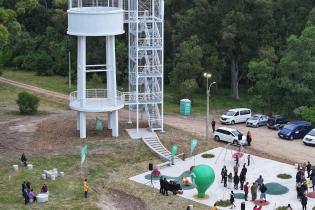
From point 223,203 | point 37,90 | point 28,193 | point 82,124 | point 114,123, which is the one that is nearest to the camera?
point 28,193

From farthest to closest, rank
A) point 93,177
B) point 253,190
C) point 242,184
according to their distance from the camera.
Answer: point 93,177 < point 242,184 < point 253,190

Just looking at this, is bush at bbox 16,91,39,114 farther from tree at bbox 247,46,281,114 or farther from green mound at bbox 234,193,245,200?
green mound at bbox 234,193,245,200

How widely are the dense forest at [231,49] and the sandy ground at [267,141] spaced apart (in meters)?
5.30

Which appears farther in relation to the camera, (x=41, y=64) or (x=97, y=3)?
(x=41, y=64)

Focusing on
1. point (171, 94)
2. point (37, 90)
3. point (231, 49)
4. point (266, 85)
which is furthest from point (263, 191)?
point (37, 90)

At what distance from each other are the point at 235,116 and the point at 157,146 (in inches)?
581

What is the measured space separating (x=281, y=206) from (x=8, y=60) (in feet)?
241

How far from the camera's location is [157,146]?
2170 inches

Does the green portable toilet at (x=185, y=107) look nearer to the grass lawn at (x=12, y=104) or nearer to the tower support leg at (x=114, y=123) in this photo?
the grass lawn at (x=12, y=104)

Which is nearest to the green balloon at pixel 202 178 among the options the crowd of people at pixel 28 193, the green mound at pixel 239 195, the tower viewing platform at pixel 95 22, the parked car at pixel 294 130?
the green mound at pixel 239 195

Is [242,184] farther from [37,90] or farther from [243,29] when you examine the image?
[37,90]

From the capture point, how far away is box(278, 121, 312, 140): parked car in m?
60.2

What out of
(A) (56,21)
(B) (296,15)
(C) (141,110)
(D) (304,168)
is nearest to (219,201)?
(D) (304,168)

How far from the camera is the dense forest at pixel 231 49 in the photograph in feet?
217
